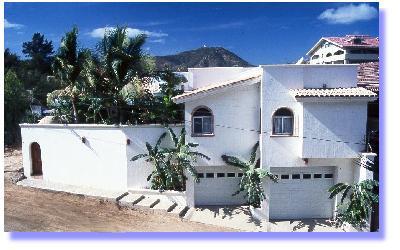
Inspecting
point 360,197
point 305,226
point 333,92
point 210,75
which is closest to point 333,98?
point 333,92

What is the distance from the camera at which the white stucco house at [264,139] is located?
14.8 meters

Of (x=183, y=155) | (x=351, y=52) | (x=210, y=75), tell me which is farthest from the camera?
(x=351, y=52)

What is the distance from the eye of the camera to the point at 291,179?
1606cm

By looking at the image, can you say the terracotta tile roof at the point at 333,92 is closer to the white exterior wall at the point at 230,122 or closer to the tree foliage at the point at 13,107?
the white exterior wall at the point at 230,122

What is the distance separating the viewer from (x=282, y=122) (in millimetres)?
15297

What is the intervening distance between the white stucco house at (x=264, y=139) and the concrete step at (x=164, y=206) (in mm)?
656

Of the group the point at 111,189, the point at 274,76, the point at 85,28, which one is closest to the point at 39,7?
the point at 85,28

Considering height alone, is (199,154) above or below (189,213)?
above

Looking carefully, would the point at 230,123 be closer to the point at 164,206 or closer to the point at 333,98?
the point at 333,98

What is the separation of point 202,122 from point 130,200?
405 centimetres

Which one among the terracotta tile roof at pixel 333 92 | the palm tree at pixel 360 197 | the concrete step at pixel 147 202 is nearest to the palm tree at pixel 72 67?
the concrete step at pixel 147 202

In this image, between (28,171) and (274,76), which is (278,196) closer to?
(274,76)

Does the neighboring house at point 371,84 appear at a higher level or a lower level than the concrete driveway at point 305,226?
higher

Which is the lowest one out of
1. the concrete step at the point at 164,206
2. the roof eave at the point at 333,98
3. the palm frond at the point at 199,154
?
the concrete step at the point at 164,206
